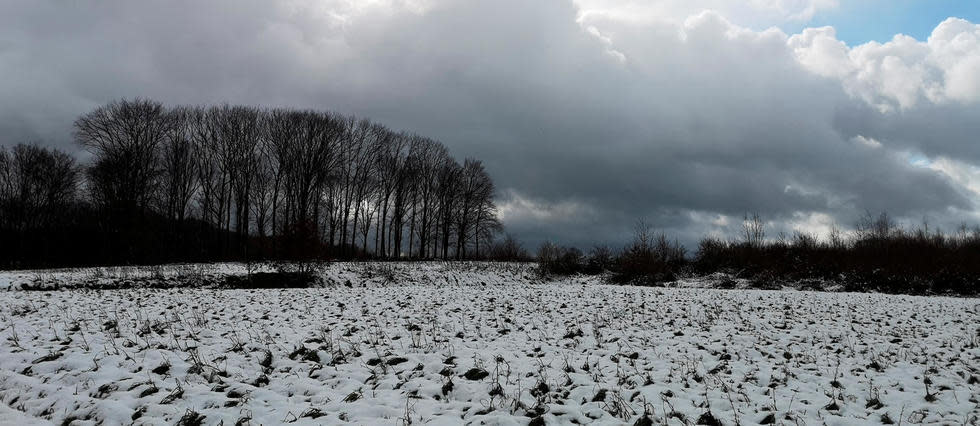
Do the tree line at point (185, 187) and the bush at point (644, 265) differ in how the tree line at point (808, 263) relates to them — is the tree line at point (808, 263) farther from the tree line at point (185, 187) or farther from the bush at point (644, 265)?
the tree line at point (185, 187)

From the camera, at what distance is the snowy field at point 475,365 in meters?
5.24

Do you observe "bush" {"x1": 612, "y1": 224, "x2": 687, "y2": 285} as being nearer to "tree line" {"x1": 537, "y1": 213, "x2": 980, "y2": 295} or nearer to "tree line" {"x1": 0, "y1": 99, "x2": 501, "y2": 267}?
"tree line" {"x1": 537, "y1": 213, "x2": 980, "y2": 295}

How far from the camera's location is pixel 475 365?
7.07m

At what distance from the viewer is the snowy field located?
5.24 m

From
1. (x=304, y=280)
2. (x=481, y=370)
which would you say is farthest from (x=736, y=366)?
(x=304, y=280)

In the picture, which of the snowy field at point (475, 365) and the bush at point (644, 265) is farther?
the bush at point (644, 265)

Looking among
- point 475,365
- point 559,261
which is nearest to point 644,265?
point 559,261

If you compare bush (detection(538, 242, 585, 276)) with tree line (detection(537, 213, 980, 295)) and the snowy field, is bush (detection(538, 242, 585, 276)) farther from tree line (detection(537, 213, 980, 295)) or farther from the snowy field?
the snowy field

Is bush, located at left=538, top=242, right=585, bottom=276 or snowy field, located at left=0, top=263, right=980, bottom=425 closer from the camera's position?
snowy field, located at left=0, top=263, right=980, bottom=425

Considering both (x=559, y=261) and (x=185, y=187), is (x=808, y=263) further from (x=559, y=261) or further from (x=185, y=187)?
(x=185, y=187)

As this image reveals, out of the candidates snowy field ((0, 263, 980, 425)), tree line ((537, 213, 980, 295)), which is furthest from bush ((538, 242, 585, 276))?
snowy field ((0, 263, 980, 425))

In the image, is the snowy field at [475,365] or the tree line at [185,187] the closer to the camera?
the snowy field at [475,365]

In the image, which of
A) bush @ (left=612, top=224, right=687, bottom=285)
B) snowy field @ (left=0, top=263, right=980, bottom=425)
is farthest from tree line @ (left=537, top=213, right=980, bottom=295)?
snowy field @ (left=0, top=263, right=980, bottom=425)

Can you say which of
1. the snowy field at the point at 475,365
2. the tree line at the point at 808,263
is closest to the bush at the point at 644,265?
the tree line at the point at 808,263
